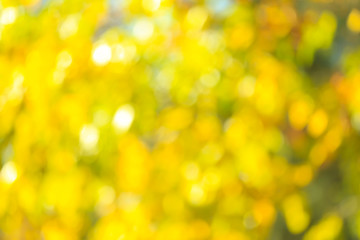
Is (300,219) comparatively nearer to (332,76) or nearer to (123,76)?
(332,76)

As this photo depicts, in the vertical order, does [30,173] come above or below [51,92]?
below

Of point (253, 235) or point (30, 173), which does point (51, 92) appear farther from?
point (253, 235)

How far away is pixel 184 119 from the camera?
106cm

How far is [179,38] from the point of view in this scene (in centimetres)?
104

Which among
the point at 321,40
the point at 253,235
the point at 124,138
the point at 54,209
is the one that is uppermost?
the point at 321,40

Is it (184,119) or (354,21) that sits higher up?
(354,21)

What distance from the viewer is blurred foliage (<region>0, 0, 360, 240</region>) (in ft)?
3.33

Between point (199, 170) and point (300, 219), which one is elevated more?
point (199, 170)

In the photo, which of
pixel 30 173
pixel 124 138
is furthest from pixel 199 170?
pixel 30 173

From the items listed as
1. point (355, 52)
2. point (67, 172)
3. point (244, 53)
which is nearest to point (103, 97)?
point (67, 172)

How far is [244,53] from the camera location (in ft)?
3.40

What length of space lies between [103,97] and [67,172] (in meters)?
0.21

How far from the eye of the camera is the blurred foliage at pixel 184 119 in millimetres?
1014

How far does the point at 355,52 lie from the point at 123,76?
560 mm
